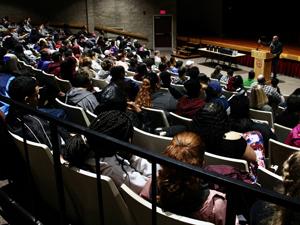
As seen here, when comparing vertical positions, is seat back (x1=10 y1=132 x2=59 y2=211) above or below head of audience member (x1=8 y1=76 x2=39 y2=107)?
below

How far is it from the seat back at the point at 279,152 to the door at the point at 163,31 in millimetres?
14139

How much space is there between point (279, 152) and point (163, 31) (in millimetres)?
14394

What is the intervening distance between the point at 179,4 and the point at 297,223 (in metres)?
17.9

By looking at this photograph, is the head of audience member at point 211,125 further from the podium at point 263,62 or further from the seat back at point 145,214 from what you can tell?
the podium at point 263,62

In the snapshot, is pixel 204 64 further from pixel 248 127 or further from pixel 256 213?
pixel 256 213

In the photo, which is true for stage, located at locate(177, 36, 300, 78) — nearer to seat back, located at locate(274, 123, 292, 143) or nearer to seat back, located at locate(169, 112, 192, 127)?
seat back, located at locate(274, 123, 292, 143)

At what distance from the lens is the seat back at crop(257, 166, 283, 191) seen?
2174 mm

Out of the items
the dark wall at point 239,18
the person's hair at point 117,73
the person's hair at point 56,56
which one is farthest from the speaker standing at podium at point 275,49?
the person's hair at point 117,73

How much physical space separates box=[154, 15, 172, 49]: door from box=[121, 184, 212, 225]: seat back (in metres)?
15.7

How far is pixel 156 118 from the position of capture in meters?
4.05

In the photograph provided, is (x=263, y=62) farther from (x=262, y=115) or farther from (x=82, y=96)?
(x=82, y=96)

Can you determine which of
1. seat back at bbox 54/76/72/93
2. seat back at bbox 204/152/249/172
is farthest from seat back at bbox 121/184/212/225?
seat back at bbox 54/76/72/93

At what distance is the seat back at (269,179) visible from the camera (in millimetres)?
2174

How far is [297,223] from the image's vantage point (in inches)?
51.6
